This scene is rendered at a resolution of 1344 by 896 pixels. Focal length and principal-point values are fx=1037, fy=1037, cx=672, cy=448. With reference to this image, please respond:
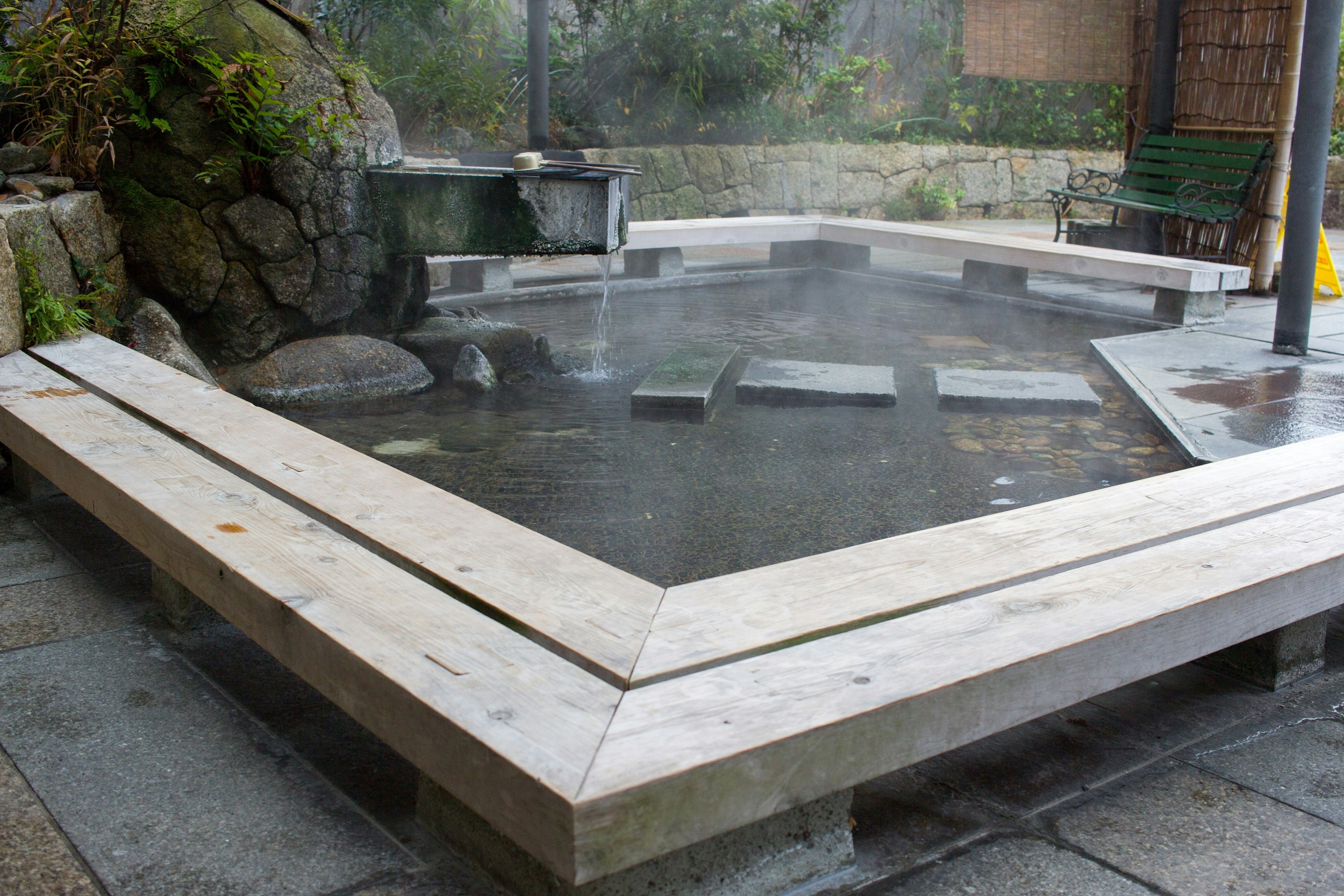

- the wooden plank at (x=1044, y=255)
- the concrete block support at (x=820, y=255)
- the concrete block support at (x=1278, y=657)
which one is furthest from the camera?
the concrete block support at (x=820, y=255)

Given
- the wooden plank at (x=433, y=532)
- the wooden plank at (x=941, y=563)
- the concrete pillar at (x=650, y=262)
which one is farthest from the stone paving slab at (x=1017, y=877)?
the concrete pillar at (x=650, y=262)

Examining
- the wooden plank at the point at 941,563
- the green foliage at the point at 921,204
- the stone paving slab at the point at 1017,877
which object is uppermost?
the green foliage at the point at 921,204

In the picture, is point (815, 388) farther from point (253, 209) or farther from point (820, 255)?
point (820, 255)

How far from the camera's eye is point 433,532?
1675 millimetres

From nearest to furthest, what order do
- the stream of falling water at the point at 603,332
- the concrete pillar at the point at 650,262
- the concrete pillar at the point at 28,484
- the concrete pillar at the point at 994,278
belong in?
the concrete pillar at the point at 28,484 < the stream of falling water at the point at 603,332 < the concrete pillar at the point at 994,278 < the concrete pillar at the point at 650,262

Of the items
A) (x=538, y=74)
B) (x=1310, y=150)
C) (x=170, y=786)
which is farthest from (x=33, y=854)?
(x=538, y=74)

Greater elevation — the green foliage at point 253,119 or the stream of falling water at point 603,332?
the green foliage at point 253,119

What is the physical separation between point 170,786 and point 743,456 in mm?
2203

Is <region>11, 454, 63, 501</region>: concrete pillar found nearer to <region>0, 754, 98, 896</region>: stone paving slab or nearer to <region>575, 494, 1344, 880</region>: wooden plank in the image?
<region>0, 754, 98, 896</region>: stone paving slab

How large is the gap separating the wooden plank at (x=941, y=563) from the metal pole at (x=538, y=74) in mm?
6173

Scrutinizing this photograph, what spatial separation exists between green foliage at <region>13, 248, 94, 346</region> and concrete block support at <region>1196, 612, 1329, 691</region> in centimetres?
317

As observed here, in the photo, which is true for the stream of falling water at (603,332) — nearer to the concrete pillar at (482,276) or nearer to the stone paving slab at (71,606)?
the concrete pillar at (482,276)

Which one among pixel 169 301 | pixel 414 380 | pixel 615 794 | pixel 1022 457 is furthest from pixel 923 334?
pixel 615 794

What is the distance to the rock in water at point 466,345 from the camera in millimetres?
4527
